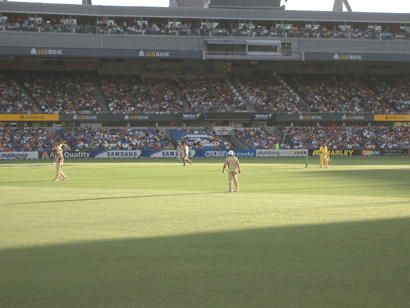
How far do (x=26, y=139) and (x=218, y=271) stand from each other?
180ft

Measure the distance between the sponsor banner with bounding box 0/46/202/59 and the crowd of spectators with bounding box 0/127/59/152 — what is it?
33.2 feet

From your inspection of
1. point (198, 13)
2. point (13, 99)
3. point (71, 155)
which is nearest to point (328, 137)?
point (198, 13)

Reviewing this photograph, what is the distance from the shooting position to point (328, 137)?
64812 mm

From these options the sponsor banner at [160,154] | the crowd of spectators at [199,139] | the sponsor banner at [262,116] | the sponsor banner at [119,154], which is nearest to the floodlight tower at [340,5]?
the sponsor banner at [262,116]

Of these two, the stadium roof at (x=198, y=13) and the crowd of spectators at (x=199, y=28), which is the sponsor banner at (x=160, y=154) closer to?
the crowd of spectators at (x=199, y=28)

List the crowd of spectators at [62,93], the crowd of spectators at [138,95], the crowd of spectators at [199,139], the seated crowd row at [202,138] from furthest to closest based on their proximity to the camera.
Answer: the crowd of spectators at [138,95]
the crowd of spectators at [62,93]
the crowd of spectators at [199,139]
the seated crowd row at [202,138]

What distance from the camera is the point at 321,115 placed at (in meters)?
67.4

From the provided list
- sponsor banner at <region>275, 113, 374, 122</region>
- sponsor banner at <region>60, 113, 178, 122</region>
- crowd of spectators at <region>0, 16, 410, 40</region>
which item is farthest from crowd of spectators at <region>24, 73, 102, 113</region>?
sponsor banner at <region>275, 113, 374, 122</region>

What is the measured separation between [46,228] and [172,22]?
61.4 meters

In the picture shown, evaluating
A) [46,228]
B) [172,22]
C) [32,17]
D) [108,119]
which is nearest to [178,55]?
[172,22]

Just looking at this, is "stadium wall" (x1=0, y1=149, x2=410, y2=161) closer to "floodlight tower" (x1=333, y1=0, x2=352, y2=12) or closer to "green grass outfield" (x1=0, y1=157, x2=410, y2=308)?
"floodlight tower" (x1=333, y1=0, x2=352, y2=12)

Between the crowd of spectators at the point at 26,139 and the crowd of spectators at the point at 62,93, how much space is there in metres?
3.58

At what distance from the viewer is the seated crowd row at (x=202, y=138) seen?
57.9m

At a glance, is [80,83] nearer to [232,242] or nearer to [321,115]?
[321,115]
